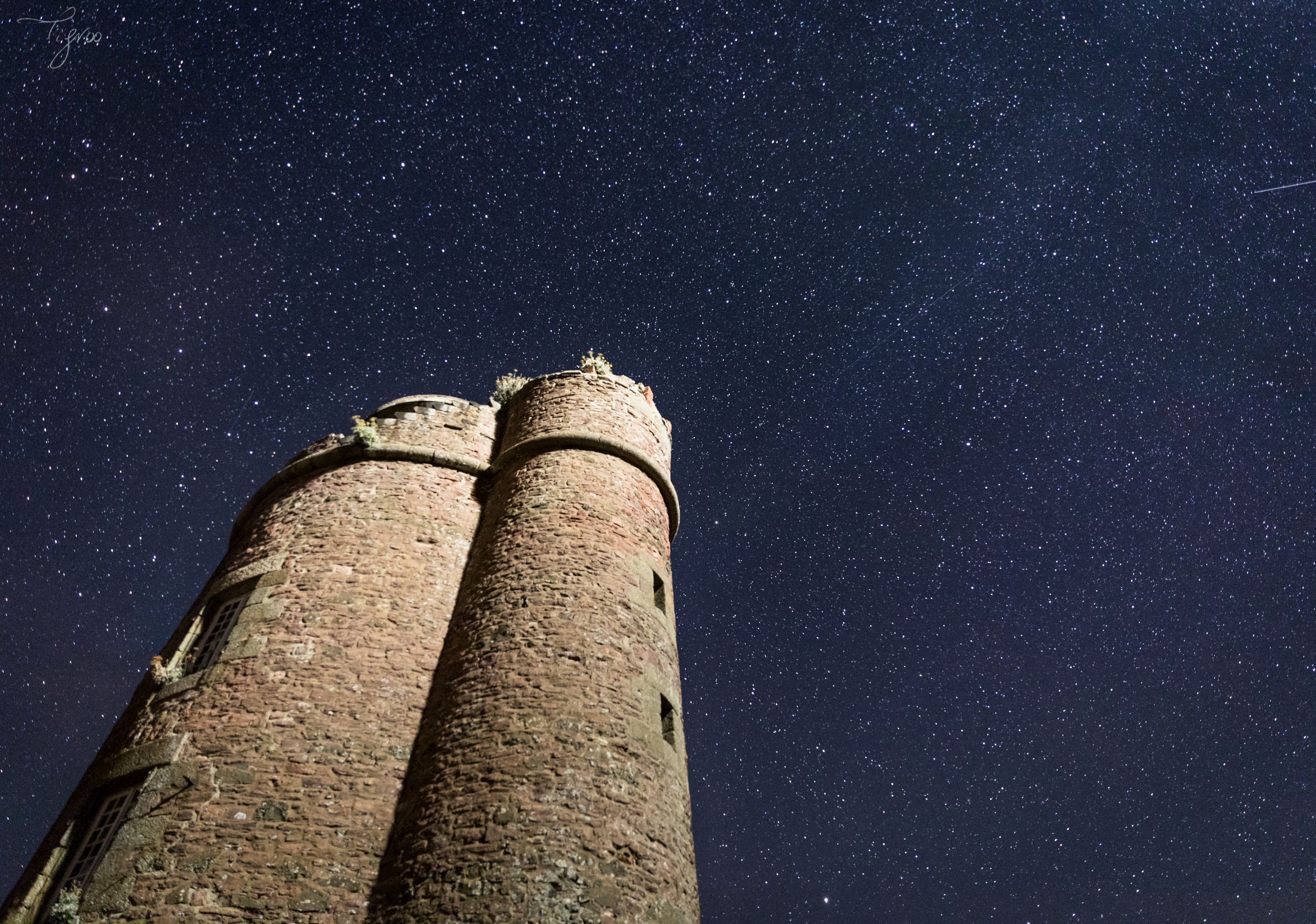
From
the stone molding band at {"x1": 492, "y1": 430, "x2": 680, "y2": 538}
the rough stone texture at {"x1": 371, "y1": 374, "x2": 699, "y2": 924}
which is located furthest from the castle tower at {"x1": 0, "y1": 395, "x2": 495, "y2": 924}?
the stone molding band at {"x1": 492, "y1": 430, "x2": 680, "y2": 538}

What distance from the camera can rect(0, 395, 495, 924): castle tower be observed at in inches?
318

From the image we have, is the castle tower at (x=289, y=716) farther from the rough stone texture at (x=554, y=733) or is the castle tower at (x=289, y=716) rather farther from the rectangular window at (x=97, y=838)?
the rough stone texture at (x=554, y=733)

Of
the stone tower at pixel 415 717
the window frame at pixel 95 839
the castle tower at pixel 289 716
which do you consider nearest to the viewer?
the stone tower at pixel 415 717

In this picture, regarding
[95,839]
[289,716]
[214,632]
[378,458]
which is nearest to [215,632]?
[214,632]

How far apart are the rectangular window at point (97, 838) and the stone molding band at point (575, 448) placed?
660cm

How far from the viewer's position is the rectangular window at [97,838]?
8.62m

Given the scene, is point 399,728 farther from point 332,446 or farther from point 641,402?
point 641,402

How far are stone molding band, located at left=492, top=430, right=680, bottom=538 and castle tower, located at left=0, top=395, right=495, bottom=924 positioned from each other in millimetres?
681

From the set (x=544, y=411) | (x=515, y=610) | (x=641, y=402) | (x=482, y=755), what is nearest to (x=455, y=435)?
(x=544, y=411)

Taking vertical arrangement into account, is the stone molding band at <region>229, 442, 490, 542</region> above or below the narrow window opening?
above

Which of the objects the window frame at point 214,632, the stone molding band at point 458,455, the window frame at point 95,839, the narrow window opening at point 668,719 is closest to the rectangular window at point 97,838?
the window frame at point 95,839

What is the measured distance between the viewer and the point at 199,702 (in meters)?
9.67

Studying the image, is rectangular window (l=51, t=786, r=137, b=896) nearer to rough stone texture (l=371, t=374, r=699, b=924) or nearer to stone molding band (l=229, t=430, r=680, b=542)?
rough stone texture (l=371, t=374, r=699, b=924)

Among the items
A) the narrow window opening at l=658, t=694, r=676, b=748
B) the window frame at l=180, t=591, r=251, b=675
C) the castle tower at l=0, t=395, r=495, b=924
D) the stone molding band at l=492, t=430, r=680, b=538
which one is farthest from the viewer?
the stone molding band at l=492, t=430, r=680, b=538
